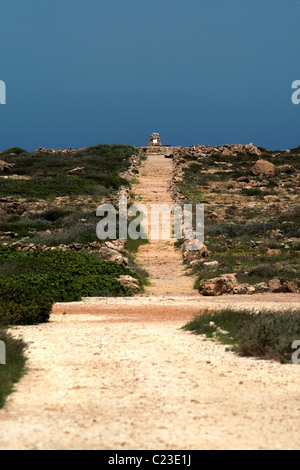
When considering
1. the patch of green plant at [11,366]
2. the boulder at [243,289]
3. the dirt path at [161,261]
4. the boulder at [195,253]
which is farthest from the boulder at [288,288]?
the patch of green plant at [11,366]

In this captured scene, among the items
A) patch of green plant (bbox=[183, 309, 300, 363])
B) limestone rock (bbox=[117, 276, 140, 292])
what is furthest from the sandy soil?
limestone rock (bbox=[117, 276, 140, 292])

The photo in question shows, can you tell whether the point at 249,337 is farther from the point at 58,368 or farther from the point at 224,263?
the point at 224,263

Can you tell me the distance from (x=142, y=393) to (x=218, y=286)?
382 inches

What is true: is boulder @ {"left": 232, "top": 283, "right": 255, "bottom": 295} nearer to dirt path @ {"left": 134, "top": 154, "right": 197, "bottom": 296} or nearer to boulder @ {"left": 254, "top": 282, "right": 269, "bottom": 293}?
boulder @ {"left": 254, "top": 282, "right": 269, "bottom": 293}

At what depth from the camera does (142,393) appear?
6699mm

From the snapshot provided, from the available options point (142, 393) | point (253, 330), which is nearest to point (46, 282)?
point (253, 330)

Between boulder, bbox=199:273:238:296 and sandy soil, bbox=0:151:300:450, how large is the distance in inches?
176

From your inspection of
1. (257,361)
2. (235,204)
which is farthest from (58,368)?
(235,204)

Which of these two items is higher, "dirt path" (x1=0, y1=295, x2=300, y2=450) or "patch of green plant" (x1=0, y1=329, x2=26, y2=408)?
"patch of green plant" (x1=0, y1=329, x2=26, y2=408)

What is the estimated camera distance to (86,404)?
20.7 feet

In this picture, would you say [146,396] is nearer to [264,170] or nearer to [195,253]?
[195,253]

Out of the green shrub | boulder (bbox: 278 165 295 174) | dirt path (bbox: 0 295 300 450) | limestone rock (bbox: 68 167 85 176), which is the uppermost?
boulder (bbox: 278 165 295 174)

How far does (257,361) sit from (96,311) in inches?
211

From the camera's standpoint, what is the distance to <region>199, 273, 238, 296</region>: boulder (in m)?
16.0
